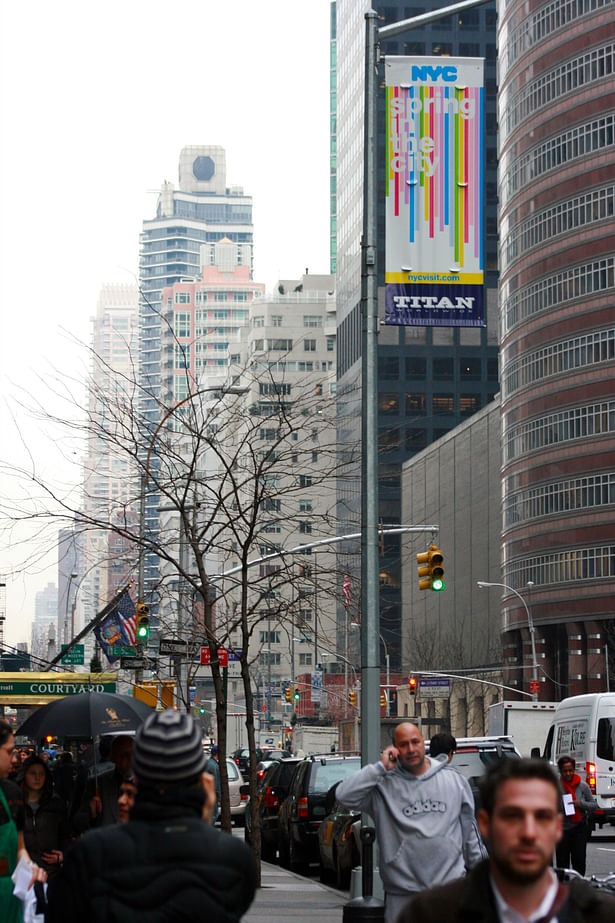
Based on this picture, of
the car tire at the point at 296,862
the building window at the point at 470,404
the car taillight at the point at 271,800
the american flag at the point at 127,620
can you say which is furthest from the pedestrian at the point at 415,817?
the building window at the point at 470,404

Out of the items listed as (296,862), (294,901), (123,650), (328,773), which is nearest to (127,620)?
(123,650)

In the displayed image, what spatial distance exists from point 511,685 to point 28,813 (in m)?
95.2

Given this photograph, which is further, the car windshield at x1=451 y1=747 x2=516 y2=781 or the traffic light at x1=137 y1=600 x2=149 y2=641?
the traffic light at x1=137 y1=600 x2=149 y2=641

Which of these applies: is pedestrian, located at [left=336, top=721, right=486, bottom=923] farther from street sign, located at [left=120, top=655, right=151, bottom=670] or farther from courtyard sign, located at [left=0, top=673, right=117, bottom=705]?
courtyard sign, located at [left=0, top=673, right=117, bottom=705]

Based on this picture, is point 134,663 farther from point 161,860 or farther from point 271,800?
point 161,860

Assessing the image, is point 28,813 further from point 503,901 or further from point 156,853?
point 503,901

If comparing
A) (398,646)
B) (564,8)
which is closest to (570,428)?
(564,8)

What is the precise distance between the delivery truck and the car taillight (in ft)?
50.3

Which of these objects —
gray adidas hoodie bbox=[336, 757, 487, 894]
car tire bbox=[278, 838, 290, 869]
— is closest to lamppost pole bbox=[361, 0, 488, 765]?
gray adidas hoodie bbox=[336, 757, 487, 894]

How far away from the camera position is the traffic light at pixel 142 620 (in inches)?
1225

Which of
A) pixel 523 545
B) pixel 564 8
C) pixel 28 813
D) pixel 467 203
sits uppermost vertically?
pixel 564 8

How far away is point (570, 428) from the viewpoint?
3792 inches

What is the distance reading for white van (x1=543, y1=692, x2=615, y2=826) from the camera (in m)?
33.6

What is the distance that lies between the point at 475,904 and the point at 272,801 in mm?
25457
